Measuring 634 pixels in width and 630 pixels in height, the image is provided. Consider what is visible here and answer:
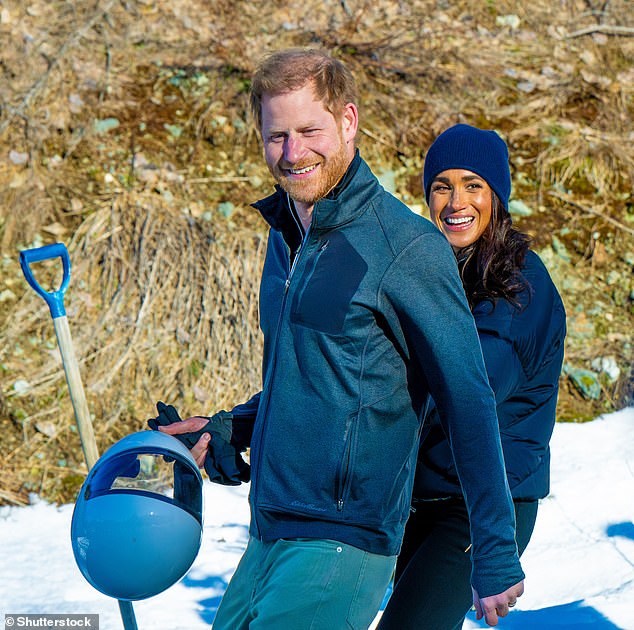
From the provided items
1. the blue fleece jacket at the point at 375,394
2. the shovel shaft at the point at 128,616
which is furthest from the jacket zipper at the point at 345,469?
the shovel shaft at the point at 128,616

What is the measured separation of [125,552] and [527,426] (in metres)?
1.12

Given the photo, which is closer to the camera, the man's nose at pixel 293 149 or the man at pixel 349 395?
the man at pixel 349 395

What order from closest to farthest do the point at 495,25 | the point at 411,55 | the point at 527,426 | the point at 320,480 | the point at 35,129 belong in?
the point at 320,480, the point at 527,426, the point at 35,129, the point at 411,55, the point at 495,25

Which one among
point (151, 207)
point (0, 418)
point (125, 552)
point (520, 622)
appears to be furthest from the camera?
point (151, 207)

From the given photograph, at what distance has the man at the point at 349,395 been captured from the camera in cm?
196

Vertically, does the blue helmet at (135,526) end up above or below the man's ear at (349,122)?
below

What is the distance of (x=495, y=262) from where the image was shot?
2727 mm

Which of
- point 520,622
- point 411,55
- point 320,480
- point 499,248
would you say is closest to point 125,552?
point 320,480

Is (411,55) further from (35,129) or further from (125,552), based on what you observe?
(125,552)

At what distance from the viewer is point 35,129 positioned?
6.33 meters

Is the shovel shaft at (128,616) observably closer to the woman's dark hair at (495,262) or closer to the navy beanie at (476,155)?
the woman's dark hair at (495,262)

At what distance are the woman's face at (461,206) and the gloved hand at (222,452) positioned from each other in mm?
926

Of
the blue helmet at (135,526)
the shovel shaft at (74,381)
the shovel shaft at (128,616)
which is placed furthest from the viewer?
the shovel shaft at (74,381)

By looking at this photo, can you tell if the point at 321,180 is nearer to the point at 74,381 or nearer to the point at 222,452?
the point at 222,452
